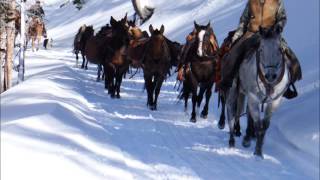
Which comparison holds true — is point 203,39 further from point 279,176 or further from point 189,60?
point 279,176

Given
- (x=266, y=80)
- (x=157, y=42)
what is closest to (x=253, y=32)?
(x=266, y=80)

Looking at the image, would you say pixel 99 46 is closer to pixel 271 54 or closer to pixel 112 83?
pixel 112 83

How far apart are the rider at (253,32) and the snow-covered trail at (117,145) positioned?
4.34 feet

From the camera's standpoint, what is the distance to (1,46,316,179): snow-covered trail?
6984 mm

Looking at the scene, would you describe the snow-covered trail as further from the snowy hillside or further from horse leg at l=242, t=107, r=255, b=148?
horse leg at l=242, t=107, r=255, b=148

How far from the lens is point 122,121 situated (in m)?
12.0

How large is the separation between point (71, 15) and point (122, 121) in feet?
206

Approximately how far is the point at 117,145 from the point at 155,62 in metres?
5.79

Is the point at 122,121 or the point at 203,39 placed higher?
the point at 203,39

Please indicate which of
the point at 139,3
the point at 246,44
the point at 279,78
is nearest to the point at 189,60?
the point at 246,44

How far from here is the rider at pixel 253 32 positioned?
9711 millimetres

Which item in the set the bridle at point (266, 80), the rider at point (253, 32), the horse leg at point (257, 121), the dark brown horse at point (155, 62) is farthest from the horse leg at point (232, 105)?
the dark brown horse at point (155, 62)

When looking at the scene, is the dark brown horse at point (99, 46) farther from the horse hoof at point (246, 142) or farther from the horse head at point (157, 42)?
the horse hoof at point (246, 142)

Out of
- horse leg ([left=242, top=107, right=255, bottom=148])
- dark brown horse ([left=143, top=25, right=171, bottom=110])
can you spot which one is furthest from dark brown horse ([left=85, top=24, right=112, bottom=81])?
horse leg ([left=242, top=107, right=255, bottom=148])
